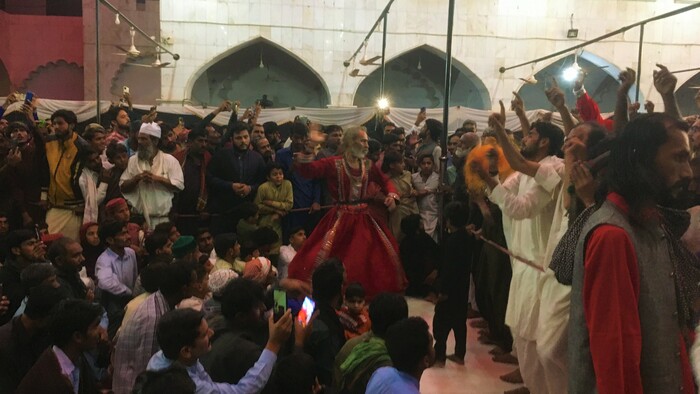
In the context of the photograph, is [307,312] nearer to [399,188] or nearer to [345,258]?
[345,258]

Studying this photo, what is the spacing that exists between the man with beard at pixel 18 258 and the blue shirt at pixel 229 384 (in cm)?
167

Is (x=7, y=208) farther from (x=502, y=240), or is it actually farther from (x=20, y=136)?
(x=502, y=240)

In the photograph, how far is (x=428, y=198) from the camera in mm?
6277

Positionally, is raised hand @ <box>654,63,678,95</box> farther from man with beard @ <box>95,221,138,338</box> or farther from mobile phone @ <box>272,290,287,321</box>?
man with beard @ <box>95,221,138,338</box>

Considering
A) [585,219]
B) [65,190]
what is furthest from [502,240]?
[65,190]

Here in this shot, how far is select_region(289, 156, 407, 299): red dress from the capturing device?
482 cm

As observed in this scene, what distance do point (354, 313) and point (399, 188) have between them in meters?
2.93

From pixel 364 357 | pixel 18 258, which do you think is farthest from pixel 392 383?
pixel 18 258

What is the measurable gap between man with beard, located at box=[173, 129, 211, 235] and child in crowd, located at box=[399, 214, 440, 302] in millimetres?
2087

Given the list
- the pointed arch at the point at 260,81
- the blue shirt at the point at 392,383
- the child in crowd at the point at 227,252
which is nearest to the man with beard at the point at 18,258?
the child in crowd at the point at 227,252

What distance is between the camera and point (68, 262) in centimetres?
347

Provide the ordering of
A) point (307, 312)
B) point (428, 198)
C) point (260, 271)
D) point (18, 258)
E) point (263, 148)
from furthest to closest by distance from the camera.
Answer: point (428, 198) < point (263, 148) < point (260, 271) < point (18, 258) < point (307, 312)

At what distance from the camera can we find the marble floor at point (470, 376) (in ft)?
12.5

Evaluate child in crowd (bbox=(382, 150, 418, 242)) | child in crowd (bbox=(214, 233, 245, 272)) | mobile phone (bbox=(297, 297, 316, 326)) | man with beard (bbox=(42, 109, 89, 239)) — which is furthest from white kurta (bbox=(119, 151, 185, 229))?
mobile phone (bbox=(297, 297, 316, 326))
